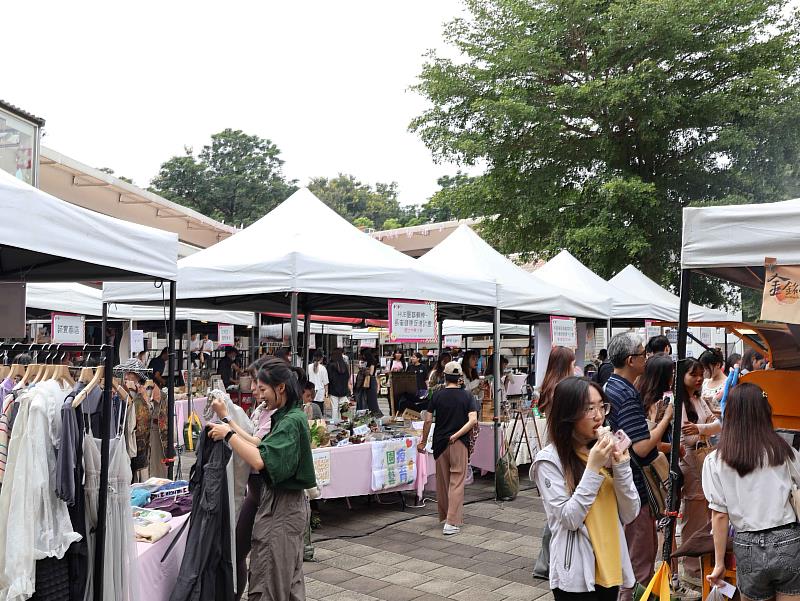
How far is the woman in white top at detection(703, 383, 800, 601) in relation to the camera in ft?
10.5

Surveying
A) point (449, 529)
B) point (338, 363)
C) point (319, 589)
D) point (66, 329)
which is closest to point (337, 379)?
point (338, 363)

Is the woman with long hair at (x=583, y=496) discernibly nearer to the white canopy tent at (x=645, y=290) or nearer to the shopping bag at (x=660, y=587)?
the shopping bag at (x=660, y=587)

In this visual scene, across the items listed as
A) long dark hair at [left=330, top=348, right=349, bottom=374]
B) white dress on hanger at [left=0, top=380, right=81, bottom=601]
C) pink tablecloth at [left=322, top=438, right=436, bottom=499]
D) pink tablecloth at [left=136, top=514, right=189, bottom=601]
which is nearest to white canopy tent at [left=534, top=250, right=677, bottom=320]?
long dark hair at [left=330, top=348, right=349, bottom=374]

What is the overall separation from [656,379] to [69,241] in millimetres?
3656

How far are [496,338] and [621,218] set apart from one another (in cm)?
986

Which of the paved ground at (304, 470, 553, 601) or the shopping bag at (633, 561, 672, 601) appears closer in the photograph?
the shopping bag at (633, 561, 672, 601)

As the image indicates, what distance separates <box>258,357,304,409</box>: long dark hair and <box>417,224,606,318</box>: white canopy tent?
4.86m

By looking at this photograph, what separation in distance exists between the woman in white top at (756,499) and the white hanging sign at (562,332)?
6.02 meters

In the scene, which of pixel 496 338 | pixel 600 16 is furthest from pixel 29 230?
pixel 600 16

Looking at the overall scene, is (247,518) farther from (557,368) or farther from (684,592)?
(684,592)

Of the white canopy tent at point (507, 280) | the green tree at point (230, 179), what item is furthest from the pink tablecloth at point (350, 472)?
the green tree at point (230, 179)

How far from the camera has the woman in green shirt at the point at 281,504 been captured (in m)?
3.87

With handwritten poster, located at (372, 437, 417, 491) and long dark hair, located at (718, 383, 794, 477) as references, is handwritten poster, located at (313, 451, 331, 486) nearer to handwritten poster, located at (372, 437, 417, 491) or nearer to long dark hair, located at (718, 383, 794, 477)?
handwritten poster, located at (372, 437, 417, 491)

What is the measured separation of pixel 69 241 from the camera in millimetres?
3773
